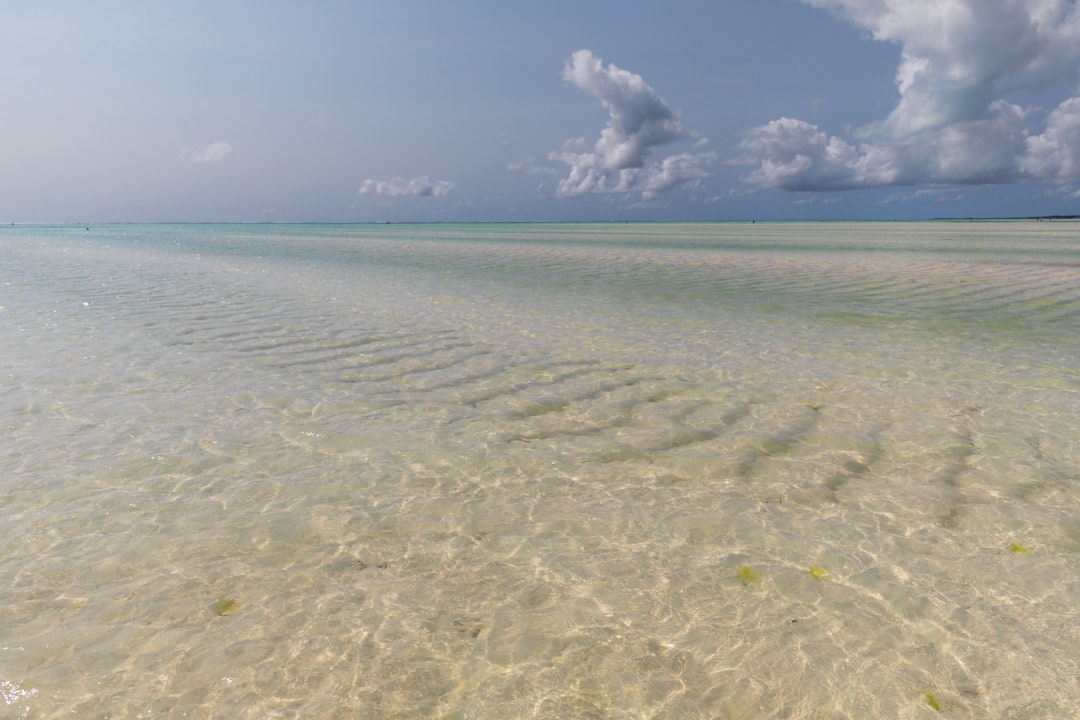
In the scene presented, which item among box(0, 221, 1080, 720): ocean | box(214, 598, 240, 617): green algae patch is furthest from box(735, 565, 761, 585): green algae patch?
box(214, 598, 240, 617): green algae patch

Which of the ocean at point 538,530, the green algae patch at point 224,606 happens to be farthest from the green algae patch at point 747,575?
the green algae patch at point 224,606

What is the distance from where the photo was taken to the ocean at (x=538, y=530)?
3264 millimetres

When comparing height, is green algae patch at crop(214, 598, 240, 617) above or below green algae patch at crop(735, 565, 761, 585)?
above

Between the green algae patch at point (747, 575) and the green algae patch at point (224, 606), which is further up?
the green algae patch at point (224, 606)

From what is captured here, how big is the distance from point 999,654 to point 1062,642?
455mm

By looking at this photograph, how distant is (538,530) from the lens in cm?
483

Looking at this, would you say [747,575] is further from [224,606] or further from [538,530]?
[224,606]

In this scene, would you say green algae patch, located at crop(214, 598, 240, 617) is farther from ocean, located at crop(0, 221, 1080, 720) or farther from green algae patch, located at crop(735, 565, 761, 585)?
green algae patch, located at crop(735, 565, 761, 585)

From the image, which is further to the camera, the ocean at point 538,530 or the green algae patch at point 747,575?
the green algae patch at point 747,575

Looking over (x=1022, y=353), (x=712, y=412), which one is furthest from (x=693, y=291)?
(x=712, y=412)

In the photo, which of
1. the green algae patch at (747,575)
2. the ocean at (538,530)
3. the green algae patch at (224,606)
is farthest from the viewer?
the green algae patch at (747,575)

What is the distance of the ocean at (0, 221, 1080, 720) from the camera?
326 cm

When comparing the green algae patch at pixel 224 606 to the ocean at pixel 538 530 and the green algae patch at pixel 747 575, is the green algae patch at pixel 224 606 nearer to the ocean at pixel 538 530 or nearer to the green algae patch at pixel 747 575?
the ocean at pixel 538 530

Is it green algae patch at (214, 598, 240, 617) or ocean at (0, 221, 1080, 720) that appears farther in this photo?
green algae patch at (214, 598, 240, 617)
